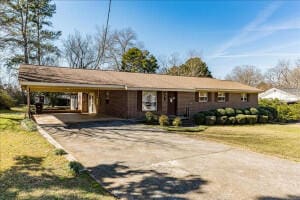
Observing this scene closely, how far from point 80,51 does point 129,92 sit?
2821cm

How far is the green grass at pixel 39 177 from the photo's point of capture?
4.01 metres

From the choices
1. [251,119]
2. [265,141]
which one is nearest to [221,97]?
[251,119]

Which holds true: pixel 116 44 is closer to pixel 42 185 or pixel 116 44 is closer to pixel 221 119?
pixel 221 119

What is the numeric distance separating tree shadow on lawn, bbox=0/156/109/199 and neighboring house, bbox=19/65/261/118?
23.2ft

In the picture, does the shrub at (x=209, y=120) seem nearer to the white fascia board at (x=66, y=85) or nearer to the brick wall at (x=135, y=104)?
the brick wall at (x=135, y=104)

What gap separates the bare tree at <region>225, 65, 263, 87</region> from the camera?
51000 mm

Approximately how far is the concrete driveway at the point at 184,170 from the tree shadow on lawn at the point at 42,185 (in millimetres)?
406

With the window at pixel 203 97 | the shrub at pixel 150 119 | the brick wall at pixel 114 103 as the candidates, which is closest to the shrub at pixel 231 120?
the window at pixel 203 97

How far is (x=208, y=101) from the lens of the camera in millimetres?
18922

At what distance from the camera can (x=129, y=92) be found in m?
15.1

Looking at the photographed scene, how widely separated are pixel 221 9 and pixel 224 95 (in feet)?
24.9

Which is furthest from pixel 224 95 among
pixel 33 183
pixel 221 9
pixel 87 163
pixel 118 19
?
pixel 33 183

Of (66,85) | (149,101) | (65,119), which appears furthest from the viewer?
(149,101)

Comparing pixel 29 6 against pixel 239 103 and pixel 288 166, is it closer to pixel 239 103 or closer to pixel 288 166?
pixel 239 103
